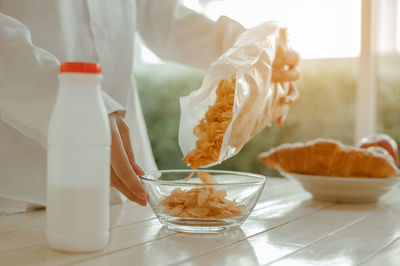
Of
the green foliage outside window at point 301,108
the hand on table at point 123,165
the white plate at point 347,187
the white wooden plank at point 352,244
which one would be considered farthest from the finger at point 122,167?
the green foliage outside window at point 301,108

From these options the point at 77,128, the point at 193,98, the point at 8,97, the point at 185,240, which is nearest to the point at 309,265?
the point at 185,240

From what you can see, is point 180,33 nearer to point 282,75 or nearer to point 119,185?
point 282,75

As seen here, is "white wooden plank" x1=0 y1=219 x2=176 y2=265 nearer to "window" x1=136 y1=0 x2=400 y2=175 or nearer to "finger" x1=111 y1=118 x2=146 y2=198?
"finger" x1=111 y1=118 x2=146 y2=198

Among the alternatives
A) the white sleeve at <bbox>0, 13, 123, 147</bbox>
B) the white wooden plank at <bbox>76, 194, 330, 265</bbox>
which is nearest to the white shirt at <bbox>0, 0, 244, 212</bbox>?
the white sleeve at <bbox>0, 13, 123, 147</bbox>

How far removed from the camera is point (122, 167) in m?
0.72

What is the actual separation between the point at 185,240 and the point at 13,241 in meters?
0.25

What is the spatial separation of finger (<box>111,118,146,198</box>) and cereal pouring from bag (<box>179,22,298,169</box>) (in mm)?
120

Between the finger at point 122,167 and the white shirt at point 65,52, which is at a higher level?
the white shirt at point 65,52

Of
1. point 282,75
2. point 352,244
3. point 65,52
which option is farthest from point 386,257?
point 65,52

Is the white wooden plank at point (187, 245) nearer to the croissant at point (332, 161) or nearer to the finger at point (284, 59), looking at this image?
the croissant at point (332, 161)

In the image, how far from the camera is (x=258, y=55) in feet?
3.08

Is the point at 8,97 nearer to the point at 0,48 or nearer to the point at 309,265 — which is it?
the point at 0,48

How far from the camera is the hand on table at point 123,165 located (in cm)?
70

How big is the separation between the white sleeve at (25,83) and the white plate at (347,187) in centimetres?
56
